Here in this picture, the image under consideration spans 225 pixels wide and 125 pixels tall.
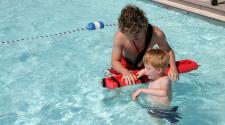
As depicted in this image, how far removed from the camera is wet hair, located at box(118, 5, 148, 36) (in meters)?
4.05

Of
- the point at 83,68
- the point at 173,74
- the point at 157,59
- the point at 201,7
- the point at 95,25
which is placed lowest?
the point at 83,68

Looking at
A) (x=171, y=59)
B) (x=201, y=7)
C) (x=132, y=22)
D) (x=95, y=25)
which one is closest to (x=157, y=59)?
(x=132, y=22)

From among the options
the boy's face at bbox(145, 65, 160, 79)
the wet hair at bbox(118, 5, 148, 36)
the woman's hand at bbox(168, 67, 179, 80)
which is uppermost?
the wet hair at bbox(118, 5, 148, 36)

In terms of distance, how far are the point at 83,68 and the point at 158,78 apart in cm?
253

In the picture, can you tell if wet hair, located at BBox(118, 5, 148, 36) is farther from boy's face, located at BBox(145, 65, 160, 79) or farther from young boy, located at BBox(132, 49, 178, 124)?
boy's face, located at BBox(145, 65, 160, 79)

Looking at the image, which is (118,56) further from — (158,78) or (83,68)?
(83,68)

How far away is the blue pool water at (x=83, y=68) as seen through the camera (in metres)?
5.01

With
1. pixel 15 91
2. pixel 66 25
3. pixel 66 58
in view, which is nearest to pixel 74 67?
pixel 66 58

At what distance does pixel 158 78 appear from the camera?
12.9 ft

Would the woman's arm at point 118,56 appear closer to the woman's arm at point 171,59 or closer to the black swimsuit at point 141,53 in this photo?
the black swimsuit at point 141,53

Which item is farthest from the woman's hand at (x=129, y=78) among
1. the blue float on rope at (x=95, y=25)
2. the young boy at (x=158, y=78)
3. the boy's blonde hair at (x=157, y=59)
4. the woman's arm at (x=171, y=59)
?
the blue float on rope at (x=95, y=25)

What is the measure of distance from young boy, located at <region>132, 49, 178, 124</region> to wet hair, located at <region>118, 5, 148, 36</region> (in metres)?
0.33

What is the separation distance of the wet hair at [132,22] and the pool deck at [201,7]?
350cm

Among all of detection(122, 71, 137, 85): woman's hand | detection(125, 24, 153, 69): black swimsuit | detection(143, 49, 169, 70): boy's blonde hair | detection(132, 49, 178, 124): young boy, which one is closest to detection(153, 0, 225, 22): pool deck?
detection(125, 24, 153, 69): black swimsuit
